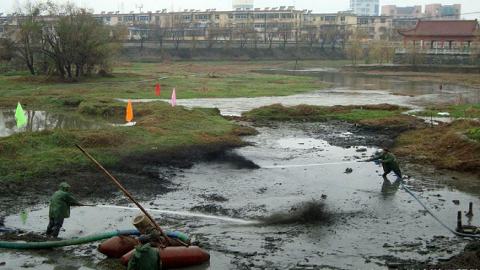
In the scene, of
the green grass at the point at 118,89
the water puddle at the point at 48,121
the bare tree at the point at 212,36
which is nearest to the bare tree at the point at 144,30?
the bare tree at the point at 212,36

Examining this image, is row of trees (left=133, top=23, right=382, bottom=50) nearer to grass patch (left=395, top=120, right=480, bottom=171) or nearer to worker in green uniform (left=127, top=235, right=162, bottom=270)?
grass patch (left=395, top=120, right=480, bottom=171)

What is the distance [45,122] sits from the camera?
27.1 metres

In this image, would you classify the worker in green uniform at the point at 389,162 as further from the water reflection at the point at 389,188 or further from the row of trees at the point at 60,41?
the row of trees at the point at 60,41

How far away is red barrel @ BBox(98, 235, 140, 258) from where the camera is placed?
9.65 metres

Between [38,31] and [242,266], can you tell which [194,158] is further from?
[38,31]

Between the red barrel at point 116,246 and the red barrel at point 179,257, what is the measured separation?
461 millimetres

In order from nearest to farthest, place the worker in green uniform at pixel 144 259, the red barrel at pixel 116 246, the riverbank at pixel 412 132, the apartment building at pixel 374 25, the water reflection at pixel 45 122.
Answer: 1. the worker in green uniform at pixel 144 259
2. the red barrel at pixel 116 246
3. the riverbank at pixel 412 132
4. the water reflection at pixel 45 122
5. the apartment building at pixel 374 25

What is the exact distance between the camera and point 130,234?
32.5ft

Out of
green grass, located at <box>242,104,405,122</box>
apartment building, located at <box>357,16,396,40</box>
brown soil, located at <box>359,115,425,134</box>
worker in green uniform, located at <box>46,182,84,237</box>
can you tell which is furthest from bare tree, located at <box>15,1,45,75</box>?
apartment building, located at <box>357,16,396,40</box>

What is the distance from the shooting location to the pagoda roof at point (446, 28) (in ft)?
250

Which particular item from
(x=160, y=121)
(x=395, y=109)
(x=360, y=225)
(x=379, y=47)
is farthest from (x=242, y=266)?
(x=379, y=47)

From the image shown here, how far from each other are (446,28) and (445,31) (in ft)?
2.40

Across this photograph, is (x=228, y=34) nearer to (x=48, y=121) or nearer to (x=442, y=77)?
(x=442, y=77)

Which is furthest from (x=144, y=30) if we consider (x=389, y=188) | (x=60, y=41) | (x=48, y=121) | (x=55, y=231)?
(x=55, y=231)
